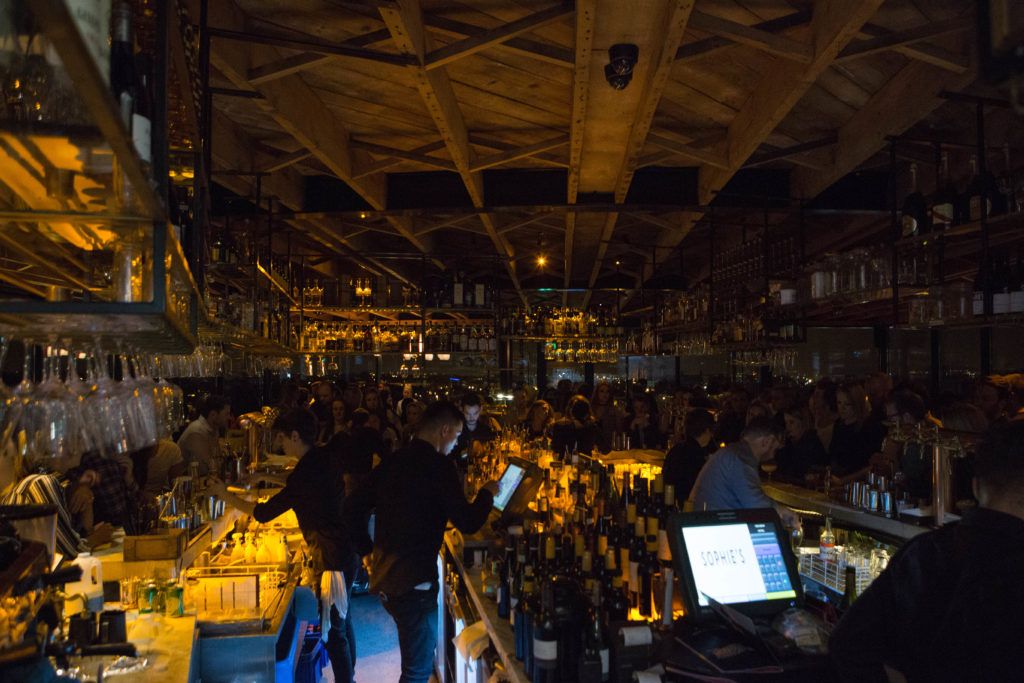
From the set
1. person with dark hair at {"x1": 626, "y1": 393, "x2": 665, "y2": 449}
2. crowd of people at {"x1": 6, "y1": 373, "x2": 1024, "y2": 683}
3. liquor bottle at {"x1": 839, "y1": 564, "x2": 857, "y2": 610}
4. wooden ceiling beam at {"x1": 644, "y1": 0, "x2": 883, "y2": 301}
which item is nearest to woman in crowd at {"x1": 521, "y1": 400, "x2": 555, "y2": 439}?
person with dark hair at {"x1": 626, "y1": 393, "x2": 665, "y2": 449}

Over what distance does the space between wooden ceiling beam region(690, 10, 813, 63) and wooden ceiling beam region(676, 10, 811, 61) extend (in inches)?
9.8

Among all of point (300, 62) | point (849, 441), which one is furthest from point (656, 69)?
point (849, 441)

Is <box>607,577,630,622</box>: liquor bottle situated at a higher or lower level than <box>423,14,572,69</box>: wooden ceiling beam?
lower

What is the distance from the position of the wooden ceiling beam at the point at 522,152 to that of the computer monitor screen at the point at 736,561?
3.18 m

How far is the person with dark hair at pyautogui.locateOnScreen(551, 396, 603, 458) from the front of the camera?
320 inches

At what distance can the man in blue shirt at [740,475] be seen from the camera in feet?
15.1

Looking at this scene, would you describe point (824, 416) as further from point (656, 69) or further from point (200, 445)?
point (200, 445)

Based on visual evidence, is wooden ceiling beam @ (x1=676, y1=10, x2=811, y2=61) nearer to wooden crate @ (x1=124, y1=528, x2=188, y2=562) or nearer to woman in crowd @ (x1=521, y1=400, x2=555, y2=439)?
wooden crate @ (x1=124, y1=528, x2=188, y2=562)

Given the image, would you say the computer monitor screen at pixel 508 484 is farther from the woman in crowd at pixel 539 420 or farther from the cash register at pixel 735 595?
the woman in crowd at pixel 539 420

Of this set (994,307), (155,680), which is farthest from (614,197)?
(155,680)

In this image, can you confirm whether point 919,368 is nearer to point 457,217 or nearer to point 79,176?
point 457,217

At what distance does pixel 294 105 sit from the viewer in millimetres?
4695

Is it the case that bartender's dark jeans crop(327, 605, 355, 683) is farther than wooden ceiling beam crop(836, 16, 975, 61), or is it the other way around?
bartender's dark jeans crop(327, 605, 355, 683)

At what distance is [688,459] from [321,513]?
9.02 ft
